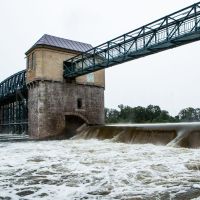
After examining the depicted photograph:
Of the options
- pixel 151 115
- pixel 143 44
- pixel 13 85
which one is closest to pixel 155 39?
pixel 143 44

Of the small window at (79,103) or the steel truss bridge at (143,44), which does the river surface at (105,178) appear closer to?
the steel truss bridge at (143,44)

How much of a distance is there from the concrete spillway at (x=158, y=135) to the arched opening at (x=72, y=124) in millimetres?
3017

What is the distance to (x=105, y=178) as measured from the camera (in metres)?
7.33

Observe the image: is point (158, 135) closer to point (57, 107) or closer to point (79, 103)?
point (57, 107)

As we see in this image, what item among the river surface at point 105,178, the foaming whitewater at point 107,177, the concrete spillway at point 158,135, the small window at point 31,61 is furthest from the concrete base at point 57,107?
the river surface at point 105,178

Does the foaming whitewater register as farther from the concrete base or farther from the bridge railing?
the bridge railing

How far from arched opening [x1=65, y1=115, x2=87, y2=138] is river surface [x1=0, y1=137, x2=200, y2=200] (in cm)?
1209

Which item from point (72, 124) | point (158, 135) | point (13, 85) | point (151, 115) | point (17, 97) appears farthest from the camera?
point (151, 115)

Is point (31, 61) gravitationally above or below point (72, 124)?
above

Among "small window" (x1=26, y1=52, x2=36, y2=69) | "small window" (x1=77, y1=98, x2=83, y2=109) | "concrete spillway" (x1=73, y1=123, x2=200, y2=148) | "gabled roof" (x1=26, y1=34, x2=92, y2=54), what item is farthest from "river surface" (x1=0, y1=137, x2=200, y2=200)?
"gabled roof" (x1=26, y1=34, x2=92, y2=54)

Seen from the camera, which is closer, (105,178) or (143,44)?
(105,178)

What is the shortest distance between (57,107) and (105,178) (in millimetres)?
15553

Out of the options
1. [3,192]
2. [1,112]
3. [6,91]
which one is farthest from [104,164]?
[1,112]

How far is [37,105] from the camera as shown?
858 inches
